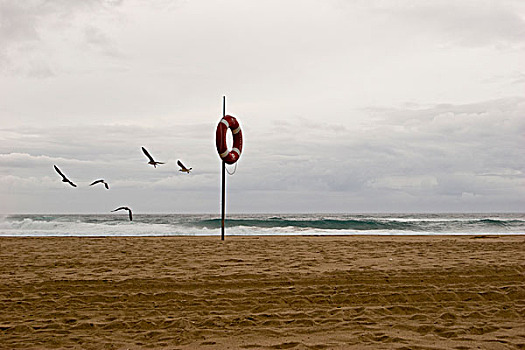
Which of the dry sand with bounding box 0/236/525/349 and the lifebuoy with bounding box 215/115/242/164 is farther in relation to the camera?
the lifebuoy with bounding box 215/115/242/164

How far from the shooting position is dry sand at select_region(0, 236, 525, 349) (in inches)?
140

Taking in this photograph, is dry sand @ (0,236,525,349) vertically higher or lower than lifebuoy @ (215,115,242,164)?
lower

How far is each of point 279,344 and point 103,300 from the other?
2347 millimetres

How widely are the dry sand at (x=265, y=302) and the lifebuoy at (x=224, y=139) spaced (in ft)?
16.1

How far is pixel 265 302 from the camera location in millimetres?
4750

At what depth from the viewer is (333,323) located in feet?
13.0

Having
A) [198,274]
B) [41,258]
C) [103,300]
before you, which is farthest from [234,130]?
[103,300]

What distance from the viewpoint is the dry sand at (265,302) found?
357 centimetres

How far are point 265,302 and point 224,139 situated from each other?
806 cm

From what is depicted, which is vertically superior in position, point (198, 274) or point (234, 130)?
point (234, 130)

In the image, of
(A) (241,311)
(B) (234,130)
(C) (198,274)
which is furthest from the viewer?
(B) (234,130)

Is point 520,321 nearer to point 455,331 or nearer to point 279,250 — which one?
point 455,331

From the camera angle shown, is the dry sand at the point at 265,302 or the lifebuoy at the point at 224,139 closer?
the dry sand at the point at 265,302

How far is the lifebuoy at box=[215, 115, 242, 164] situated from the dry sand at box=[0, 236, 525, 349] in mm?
4899
